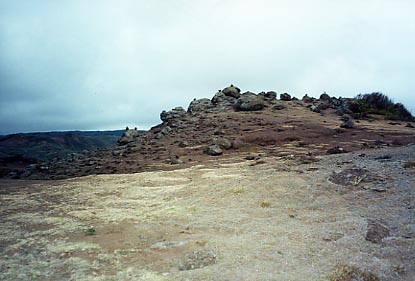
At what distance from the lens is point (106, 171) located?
609 inches

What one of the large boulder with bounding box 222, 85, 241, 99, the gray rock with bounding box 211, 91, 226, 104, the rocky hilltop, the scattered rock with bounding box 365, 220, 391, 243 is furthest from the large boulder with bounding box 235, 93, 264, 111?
the scattered rock with bounding box 365, 220, 391, 243

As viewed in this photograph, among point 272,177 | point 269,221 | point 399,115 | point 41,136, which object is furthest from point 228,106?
point 41,136

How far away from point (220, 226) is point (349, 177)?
467cm

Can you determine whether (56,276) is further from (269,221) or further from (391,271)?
(391,271)

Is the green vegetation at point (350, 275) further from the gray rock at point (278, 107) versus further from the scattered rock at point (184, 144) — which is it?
the gray rock at point (278, 107)

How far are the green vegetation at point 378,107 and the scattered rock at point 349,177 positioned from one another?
2029 cm

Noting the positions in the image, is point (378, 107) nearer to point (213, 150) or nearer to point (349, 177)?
point (213, 150)

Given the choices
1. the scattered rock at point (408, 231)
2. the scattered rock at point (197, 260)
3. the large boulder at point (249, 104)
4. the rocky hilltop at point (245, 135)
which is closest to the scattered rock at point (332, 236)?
the scattered rock at point (408, 231)

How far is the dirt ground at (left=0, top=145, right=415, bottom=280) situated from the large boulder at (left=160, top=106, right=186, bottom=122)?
18962mm

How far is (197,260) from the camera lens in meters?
5.09

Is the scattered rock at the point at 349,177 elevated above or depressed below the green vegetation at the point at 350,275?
above

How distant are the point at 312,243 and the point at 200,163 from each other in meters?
9.42

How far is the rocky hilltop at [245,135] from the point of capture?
1611 cm

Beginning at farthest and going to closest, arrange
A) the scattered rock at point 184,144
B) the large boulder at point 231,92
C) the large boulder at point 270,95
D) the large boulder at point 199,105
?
the large boulder at point 270,95 → the large boulder at point 231,92 → the large boulder at point 199,105 → the scattered rock at point 184,144
